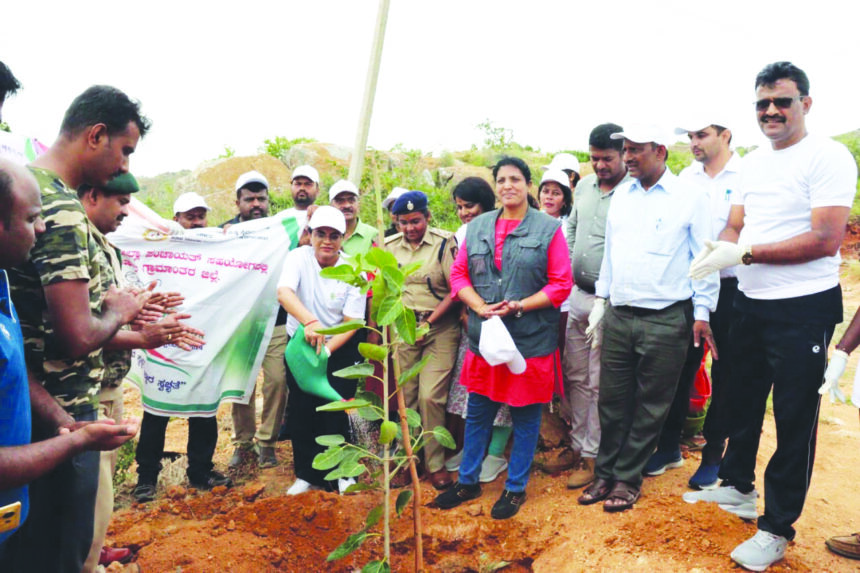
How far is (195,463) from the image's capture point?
4051mm

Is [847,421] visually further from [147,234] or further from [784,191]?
[147,234]

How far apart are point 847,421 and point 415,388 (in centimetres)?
395

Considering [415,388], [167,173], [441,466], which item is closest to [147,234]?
[415,388]

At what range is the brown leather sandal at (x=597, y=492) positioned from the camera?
3.50 meters

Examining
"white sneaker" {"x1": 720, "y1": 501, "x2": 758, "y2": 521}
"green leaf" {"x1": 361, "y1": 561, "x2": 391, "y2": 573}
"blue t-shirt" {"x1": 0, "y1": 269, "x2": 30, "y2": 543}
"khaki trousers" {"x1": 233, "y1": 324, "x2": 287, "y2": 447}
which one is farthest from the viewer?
"khaki trousers" {"x1": 233, "y1": 324, "x2": 287, "y2": 447}

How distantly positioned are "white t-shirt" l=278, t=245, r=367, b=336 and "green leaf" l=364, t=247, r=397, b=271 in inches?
64.1

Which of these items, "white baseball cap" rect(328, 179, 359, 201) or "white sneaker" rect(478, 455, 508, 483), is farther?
"white baseball cap" rect(328, 179, 359, 201)

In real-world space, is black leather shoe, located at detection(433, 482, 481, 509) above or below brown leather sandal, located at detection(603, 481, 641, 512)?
below

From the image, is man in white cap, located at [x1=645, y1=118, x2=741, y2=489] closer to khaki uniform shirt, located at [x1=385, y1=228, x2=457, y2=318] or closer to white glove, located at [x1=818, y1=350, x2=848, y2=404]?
white glove, located at [x1=818, y1=350, x2=848, y2=404]

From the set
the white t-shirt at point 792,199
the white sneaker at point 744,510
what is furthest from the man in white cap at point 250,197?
the white sneaker at point 744,510

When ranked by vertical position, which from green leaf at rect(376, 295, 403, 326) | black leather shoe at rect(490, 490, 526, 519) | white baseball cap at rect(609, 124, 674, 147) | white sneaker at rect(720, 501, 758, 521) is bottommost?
black leather shoe at rect(490, 490, 526, 519)

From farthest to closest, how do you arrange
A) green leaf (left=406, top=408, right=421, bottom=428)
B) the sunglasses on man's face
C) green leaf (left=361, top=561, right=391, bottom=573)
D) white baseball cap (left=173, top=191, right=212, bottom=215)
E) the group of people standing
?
white baseball cap (left=173, top=191, right=212, bottom=215), the sunglasses on man's face, green leaf (left=406, top=408, right=421, bottom=428), green leaf (left=361, top=561, right=391, bottom=573), the group of people standing

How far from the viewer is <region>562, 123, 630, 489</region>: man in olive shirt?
151 inches

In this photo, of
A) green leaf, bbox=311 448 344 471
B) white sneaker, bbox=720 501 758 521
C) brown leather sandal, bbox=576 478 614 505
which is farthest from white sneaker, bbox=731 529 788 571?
green leaf, bbox=311 448 344 471
